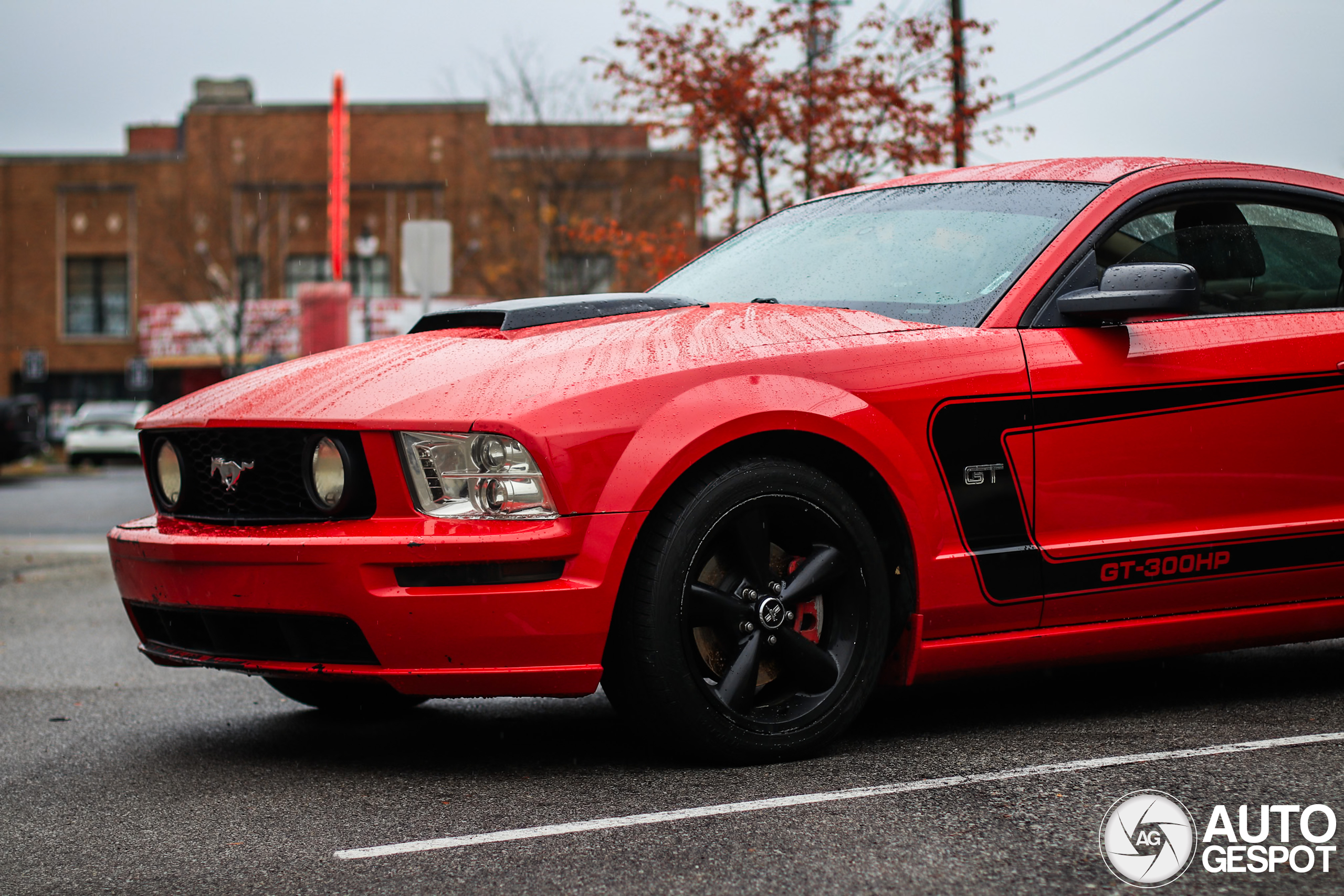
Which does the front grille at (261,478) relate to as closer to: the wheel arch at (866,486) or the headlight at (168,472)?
the headlight at (168,472)

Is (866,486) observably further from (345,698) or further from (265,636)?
(345,698)

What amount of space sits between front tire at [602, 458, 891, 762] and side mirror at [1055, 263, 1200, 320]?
36.1 inches

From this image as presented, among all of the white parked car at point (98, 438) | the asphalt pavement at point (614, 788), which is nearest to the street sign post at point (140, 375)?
the white parked car at point (98, 438)

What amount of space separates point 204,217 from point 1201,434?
4666 centimetres

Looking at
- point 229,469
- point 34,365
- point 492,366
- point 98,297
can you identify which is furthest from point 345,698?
point 98,297

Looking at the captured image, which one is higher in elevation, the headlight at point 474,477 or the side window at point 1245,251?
the side window at point 1245,251

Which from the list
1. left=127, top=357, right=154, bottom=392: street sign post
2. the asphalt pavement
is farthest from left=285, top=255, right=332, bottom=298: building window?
the asphalt pavement

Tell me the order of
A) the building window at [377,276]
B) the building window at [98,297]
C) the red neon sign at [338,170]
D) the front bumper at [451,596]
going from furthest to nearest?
the building window at [98,297]
the building window at [377,276]
the red neon sign at [338,170]
the front bumper at [451,596]

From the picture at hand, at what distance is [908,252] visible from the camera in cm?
446

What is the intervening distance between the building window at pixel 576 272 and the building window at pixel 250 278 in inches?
614

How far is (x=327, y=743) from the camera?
4289 mm

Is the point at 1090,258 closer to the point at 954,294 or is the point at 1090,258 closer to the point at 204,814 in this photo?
the point at 954,294

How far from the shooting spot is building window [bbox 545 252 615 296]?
25.5 meters

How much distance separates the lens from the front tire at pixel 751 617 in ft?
11.6
